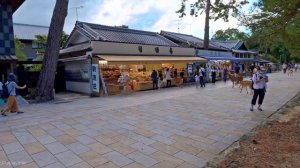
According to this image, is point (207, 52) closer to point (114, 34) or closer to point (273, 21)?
point (114, 34)

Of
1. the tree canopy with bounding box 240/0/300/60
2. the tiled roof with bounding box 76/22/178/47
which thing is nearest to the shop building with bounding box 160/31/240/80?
the tiled roof with bounding box 76/22/178/47

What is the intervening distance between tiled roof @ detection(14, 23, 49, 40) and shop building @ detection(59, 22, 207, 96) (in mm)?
13409

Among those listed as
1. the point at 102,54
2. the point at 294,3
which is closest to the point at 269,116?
the point at 294,3

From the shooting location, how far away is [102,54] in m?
15.0

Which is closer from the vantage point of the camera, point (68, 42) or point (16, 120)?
point (16, 120)

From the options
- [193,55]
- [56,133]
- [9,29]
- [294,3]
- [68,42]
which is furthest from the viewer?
[193,55]

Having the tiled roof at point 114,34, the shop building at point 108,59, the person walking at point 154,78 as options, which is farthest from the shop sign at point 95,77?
the person walking at point 154,78

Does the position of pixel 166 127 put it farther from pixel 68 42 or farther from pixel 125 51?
pixel 68 42

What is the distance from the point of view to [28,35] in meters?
30.1

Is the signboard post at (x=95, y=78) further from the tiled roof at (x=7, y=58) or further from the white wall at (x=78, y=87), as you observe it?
the tiled roof at (x=7, y=58)

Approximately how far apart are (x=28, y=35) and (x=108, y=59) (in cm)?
2097

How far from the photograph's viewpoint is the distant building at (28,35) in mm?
28516

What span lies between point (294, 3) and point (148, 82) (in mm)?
12319

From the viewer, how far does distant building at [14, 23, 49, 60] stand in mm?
28516
